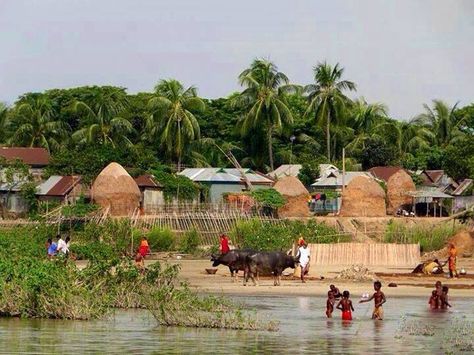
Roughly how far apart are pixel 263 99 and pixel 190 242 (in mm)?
27723

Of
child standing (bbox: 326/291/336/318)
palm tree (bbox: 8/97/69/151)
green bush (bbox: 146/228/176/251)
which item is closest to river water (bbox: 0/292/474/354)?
child standing (bbox: 326/291/336/318)

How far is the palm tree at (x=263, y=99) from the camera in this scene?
80625 millimetres

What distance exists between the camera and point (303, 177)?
7969 centimetres

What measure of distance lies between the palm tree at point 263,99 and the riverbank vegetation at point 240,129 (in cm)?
7

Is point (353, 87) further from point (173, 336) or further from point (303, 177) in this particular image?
point (173, 336)

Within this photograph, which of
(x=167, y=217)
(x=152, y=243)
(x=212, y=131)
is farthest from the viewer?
(x=212, y=131)

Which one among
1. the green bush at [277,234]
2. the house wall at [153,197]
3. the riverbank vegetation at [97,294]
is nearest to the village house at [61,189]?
the house wall at [153,197]

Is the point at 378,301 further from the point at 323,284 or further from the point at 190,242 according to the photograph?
the point at 190,242

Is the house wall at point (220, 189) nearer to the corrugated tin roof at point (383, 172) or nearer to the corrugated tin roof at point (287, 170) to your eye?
the corrugated tin roof at point (287, 170)

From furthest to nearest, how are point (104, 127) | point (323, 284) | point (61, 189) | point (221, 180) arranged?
point (104, 127) < point (221, 180) < point (61, 189) < point (323, 284)

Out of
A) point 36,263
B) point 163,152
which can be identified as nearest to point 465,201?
point 163,152

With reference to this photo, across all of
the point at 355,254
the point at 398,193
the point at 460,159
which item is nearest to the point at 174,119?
the point at 398,193

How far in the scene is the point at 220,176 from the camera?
74.1 metres

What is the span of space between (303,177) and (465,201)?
11.1 m
